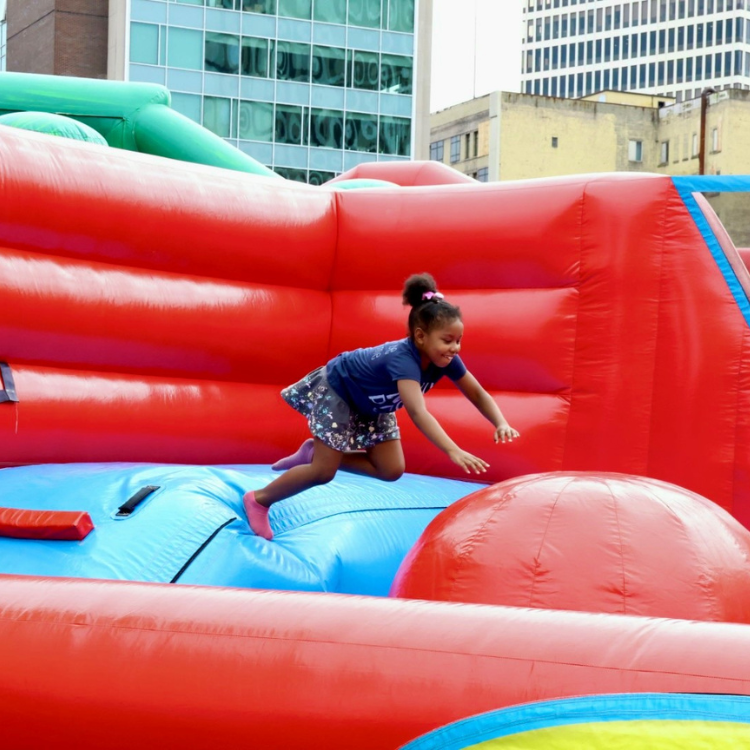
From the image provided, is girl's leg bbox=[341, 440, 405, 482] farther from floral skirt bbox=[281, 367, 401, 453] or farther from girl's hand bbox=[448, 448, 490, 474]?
girl's hand bbox=[448, 448, 490, 474]

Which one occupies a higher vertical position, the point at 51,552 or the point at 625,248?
the point at 625,248

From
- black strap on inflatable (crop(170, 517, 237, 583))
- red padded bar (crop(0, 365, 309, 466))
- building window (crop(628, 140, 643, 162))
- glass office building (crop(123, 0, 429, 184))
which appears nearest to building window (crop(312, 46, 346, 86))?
glass office building (crop(123, 0, 429, 184))

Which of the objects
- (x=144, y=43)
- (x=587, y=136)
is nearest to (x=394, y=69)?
(x=144, y=43)

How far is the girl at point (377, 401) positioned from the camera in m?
3.50

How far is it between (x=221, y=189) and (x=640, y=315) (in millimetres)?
1663

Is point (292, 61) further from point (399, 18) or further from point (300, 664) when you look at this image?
point (300, 664)

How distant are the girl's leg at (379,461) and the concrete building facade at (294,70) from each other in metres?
23.5

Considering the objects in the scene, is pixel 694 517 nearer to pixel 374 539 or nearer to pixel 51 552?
pixel 374 539

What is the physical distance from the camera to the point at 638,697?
1719mm

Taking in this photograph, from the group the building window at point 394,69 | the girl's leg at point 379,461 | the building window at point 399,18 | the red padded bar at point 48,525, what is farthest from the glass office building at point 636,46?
the red padded bar at point 48,525

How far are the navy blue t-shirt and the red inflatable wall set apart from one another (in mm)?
773

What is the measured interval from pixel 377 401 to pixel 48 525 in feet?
3.55

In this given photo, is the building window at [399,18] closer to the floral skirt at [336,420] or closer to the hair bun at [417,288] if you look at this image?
the floral skirt at [336,420]

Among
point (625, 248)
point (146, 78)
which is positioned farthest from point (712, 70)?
point (625, 248)
